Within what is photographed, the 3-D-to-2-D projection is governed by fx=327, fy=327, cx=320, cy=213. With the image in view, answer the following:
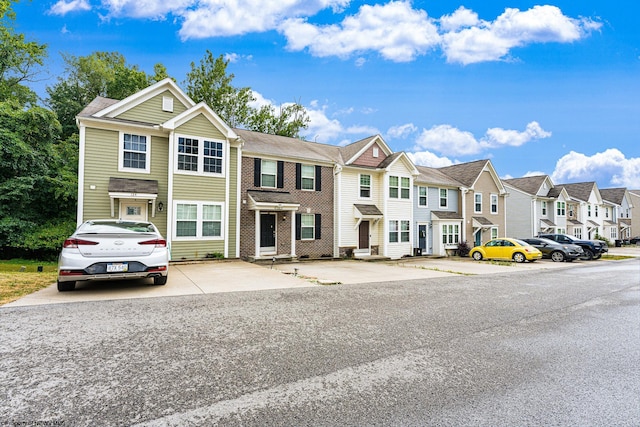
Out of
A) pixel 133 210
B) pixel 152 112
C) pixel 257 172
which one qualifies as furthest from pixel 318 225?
pixel 152 112

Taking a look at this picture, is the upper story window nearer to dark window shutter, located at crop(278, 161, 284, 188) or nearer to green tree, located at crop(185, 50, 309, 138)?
dark window shutter, located at crop(278, 161, 284, 188)

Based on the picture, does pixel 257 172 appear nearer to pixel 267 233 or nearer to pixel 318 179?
pixel 267 233

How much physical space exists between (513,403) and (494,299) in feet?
17.7

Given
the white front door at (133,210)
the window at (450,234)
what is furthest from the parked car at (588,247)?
the white front door at (133,210)

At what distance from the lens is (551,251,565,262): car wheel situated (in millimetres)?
20625

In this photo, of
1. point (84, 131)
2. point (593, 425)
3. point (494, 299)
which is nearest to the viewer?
point (593, 425)

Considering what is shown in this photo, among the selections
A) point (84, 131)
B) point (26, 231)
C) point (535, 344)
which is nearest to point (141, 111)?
point (84, 131)

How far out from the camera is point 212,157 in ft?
50.6

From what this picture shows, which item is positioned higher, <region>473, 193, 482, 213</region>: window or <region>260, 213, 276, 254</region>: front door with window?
<region>473, 193, 482, 213</region>: window

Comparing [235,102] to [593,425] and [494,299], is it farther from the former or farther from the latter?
[593,425]

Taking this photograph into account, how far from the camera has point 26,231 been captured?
568 inches

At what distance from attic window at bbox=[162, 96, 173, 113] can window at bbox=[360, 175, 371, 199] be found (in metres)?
11.2

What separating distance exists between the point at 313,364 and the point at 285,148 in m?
16.4

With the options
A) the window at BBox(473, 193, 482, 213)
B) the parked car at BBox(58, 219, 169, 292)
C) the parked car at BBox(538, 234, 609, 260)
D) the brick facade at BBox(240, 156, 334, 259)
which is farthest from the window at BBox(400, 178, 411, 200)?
the parked car at BBox(58, 219, 169, 292)
